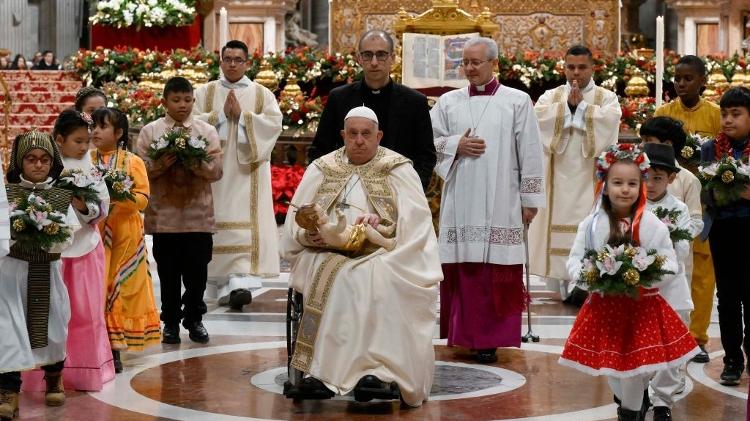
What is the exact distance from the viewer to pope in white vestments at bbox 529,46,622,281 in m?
10.3

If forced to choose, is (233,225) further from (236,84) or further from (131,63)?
(131,63)

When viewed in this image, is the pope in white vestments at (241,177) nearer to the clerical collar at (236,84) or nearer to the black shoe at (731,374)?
the clerical collar at (236,84)

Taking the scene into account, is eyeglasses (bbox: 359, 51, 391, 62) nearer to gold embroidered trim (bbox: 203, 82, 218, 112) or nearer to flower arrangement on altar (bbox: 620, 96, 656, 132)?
gold embroidered trim (bbox: 203, 82, 218, 112)

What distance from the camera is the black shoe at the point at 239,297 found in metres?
10.0

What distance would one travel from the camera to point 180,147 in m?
8.31

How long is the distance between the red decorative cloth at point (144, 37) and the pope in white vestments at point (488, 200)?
13131 mm

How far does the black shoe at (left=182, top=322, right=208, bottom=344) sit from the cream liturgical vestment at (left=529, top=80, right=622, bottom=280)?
3.16 m

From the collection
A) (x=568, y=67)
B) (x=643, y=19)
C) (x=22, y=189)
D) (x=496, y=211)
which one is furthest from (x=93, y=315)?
(x=643, y=19)

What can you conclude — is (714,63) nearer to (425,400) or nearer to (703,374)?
(703,374)

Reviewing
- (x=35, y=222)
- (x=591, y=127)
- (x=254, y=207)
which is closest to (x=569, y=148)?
(x=591, y=127)

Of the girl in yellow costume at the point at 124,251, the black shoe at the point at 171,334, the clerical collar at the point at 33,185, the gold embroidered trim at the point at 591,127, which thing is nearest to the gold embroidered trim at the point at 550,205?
Result: the gold embroidered trim at the point at 591,127

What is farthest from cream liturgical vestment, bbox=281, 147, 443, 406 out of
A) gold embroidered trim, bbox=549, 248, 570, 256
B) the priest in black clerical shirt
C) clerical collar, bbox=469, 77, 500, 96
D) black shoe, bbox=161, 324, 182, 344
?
gold embroidered trim, bbox=549, 248, 570, 256

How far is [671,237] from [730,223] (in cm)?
93

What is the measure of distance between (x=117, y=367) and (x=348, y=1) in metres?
15.0
